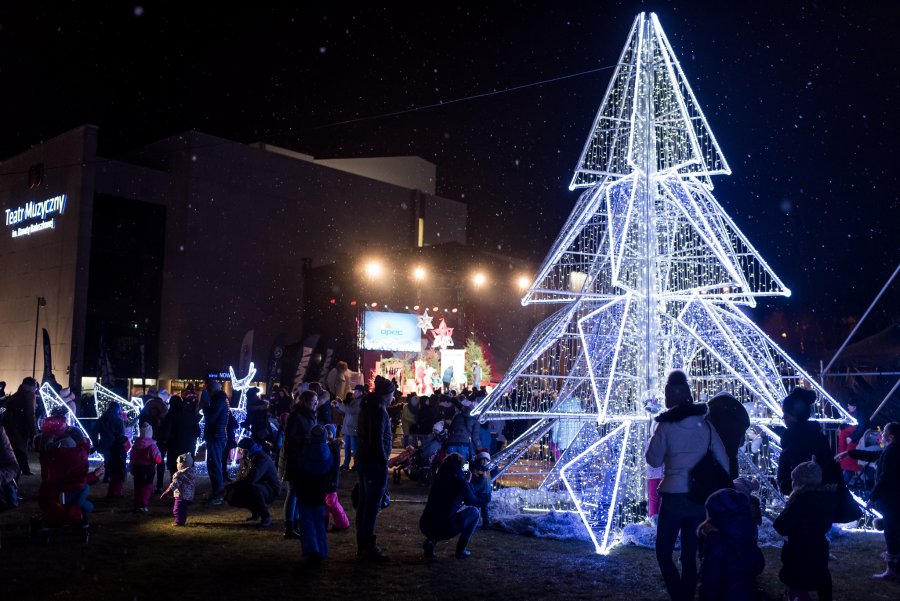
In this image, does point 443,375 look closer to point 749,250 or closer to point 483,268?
point 483,268

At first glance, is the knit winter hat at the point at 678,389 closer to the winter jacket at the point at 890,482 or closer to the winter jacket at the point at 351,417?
the winter jacket at the point at 890,482

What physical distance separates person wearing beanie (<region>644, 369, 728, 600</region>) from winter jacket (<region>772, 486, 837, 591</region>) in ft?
1.84

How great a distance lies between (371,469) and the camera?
284 inches

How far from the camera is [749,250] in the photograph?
29.0 feet

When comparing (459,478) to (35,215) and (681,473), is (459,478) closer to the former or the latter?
(681,473)

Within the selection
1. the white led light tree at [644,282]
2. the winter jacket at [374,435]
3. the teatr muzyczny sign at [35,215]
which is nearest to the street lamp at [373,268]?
the teatr muzyczny sign at [35,215]

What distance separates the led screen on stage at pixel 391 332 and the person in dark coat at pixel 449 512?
864 inches

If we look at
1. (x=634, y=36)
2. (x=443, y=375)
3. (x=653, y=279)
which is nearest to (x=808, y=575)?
(x=653, y=279)

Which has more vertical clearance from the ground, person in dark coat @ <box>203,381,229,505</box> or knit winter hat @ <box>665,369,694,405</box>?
knit winter hat @ <box>665,369,694,405</box>

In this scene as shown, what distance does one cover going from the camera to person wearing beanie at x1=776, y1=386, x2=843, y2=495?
6215 millimetres

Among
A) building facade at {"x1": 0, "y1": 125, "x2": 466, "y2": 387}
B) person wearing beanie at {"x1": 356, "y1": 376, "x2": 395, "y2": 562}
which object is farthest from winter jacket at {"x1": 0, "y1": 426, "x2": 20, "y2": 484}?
building facade at {"x1": 0, "y1": 125, "x2": 466, "y2": 387}

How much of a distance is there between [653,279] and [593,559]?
3417mm

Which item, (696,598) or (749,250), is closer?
(696,598)

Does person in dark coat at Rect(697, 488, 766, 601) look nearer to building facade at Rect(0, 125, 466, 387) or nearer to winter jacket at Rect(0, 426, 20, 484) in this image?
winter jacket at Rect(0, 426, 20, 484)
